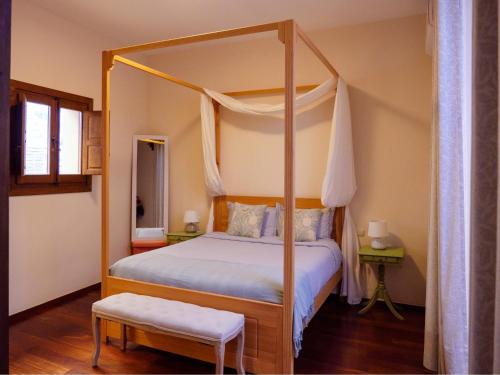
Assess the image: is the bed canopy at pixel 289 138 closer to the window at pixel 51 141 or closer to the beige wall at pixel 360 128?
the beige wall at pixel 360 128

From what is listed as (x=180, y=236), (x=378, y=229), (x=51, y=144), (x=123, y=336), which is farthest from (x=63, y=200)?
(x=378, y=229)

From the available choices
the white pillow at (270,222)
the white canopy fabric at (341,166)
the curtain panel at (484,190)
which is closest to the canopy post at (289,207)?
the white canopy fabric at (341,166)

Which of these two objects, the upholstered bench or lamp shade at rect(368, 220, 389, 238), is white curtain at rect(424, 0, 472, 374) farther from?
lamp shade at rect(368, 220, 389, 238)

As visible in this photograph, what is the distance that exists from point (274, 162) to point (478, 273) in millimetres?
3645

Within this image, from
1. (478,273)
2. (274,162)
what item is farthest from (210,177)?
(478,273)

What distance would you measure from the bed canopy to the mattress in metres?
0.16

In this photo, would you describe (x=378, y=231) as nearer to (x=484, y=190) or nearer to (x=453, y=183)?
(x=453, y=183)

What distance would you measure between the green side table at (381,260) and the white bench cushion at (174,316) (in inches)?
66.0

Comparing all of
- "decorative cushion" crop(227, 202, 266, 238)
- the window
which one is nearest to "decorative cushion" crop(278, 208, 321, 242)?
"decorative cushion" crop(227, 202, 266, 238)

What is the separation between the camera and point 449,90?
6.15ft

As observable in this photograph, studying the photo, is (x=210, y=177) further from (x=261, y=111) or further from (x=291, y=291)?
(x=291, y=291)

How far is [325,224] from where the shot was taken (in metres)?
3.84

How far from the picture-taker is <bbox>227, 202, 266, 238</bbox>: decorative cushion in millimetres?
3955

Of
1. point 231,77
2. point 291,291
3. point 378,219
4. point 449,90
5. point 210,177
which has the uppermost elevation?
point 231,77
